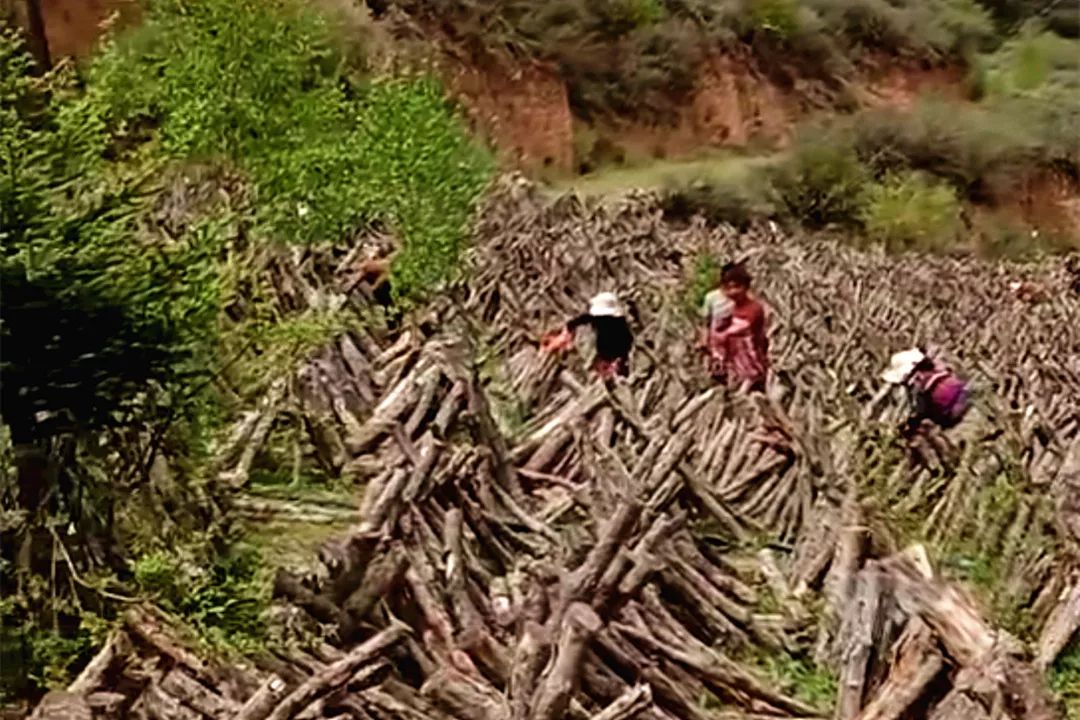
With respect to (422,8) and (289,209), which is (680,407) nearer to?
(289,209)

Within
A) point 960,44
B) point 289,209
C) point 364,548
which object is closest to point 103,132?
point 364,548

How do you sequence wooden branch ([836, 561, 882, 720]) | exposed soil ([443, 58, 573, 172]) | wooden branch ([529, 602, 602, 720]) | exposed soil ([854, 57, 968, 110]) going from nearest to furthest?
wooden branch ([529, 602, 602, 720]), wooden branch ([836, 561, 882, 720]), exposed soil ([443, 58, 573, 172]), exposed soil ([854, 57, 968, 110])

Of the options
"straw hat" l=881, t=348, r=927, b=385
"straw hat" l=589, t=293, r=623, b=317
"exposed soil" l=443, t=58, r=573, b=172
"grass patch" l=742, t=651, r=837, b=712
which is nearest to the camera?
"grass patch" l=742, t=651, r=837, b=712

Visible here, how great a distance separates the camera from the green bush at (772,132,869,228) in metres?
25.1

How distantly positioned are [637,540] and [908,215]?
71.0 ft

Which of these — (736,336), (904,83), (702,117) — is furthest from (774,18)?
(736,336)

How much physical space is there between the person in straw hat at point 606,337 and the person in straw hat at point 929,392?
101 centimetres

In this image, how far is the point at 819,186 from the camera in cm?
2542

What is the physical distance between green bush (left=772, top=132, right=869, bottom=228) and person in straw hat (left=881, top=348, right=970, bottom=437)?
17855 mm

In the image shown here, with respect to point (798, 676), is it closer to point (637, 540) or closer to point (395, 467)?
point (637, 540)

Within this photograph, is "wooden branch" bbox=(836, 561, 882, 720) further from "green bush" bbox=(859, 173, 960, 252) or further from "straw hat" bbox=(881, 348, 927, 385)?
"green bush" bbox=(859, 173, 960, 252)

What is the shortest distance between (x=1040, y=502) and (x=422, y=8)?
2031 cm

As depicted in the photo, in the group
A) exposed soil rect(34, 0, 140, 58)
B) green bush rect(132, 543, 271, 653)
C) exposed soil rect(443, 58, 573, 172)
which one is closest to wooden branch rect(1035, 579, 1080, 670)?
green bush rect(132, 543, 271, 653)

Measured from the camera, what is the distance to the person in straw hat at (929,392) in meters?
6.66
